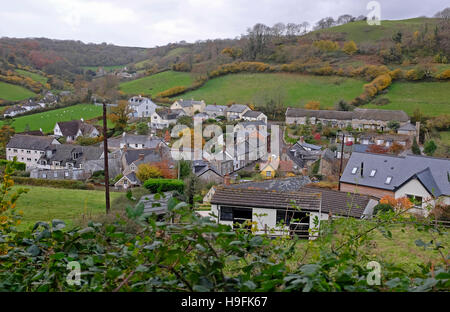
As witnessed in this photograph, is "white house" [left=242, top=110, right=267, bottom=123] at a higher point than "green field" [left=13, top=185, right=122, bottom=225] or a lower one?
higher

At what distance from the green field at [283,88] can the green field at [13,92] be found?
110 ft

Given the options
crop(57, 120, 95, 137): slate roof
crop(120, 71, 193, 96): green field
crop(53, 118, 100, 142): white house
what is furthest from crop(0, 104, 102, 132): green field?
crop(120, 71, 193, 96): green field

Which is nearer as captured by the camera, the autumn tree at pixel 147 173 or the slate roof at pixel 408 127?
the autumn tree at pixel 147 173

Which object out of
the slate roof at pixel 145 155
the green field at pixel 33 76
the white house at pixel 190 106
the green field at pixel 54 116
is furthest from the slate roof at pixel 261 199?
the green field at pixel 33 76

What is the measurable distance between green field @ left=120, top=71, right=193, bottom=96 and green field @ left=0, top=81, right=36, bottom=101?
19.3 metres

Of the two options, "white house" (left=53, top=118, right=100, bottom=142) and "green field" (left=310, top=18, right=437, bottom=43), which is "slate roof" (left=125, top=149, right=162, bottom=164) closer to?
"white house" (left=53, top=118, right=100, bottom=142)

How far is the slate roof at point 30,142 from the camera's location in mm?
46916

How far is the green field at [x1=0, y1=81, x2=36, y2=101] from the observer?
7388 cm

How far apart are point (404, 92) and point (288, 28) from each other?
4098cm

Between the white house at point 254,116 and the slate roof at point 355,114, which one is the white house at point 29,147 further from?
the slate roof at point 355,114

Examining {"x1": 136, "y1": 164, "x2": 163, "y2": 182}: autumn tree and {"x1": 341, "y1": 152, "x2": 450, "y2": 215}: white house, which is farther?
{"x1": 136, "y1": 164, "x2": 163, "y2": 182}: autumn tree

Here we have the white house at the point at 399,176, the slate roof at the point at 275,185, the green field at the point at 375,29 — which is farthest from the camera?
the green field at the point at 375,29

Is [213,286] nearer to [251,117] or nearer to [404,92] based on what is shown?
[251,117]
